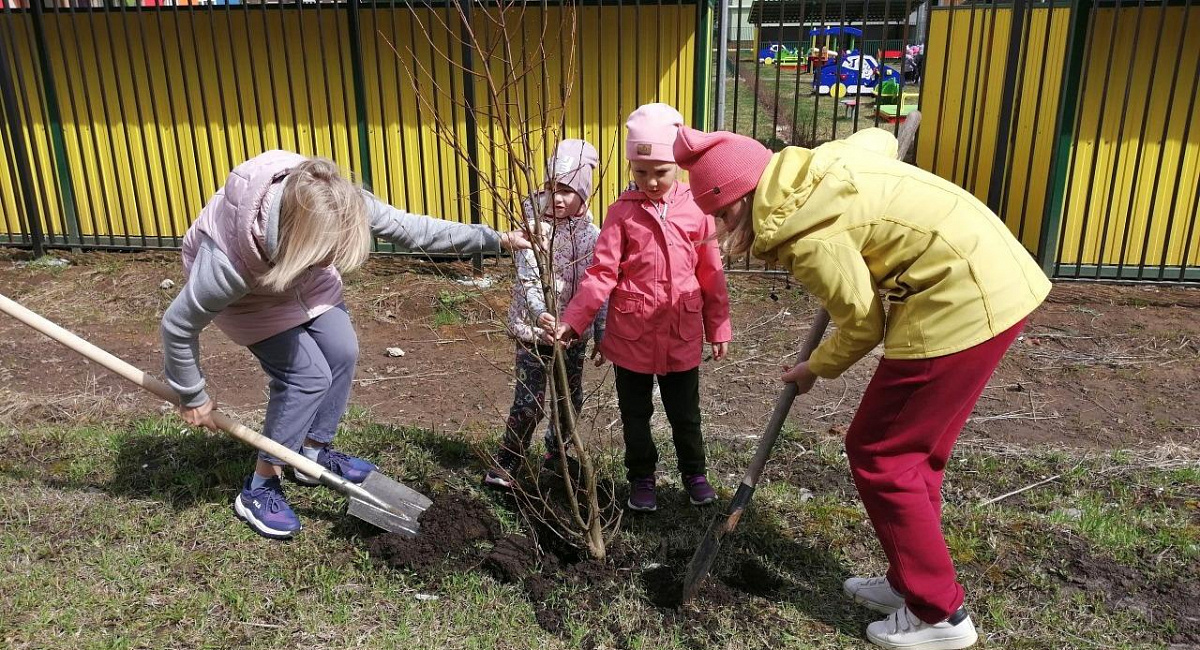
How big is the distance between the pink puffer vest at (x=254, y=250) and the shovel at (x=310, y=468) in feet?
0.96

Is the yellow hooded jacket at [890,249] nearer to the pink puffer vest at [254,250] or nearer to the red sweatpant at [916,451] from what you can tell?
the red sweatpant at [916,451]

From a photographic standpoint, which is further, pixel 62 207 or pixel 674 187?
pixel 62 207

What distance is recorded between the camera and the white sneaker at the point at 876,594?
110 inches

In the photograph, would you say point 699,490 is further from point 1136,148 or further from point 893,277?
point 1136,148

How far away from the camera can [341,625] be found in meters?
2.74

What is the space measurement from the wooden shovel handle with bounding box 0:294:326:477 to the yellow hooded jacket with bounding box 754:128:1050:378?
1.71 m

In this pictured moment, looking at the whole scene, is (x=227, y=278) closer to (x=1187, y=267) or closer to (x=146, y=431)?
(x=146, y=431)

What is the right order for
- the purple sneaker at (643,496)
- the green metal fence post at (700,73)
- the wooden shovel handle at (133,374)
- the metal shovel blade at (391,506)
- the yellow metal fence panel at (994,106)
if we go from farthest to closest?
the green metal fence post at (700,73), the yellow metal fence panel at (994,106), the purple sneaker at (643,496), the metal shovel blade at (391,506), the wooden shovel handle at (133,374)

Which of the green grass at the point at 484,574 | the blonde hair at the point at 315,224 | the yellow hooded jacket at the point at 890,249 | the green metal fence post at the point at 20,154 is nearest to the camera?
the yellow hooded jacket at the point at 890,249

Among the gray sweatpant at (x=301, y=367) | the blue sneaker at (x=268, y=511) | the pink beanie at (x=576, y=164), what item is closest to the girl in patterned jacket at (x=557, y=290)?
the pink beanie at (x=576, y=164)

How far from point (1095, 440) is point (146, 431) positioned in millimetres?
4076

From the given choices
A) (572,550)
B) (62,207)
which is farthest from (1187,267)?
(62,207)

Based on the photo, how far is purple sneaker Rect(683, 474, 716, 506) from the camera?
3303 mm

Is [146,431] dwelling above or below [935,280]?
below
